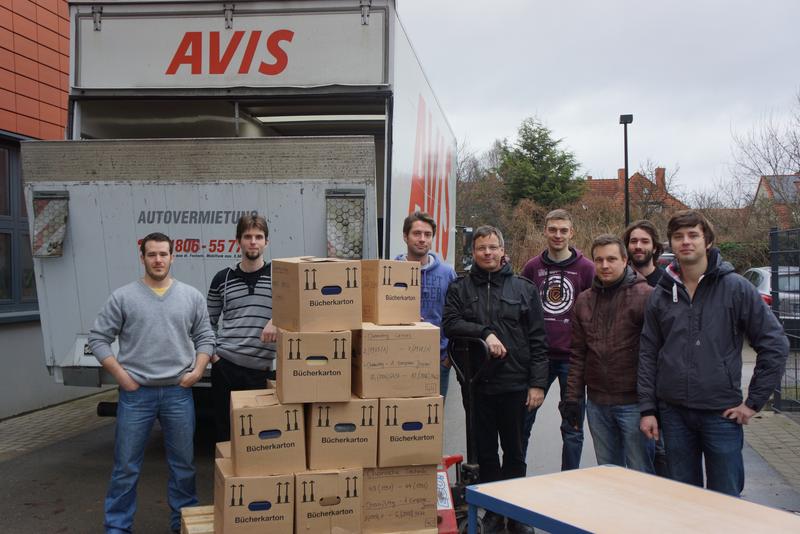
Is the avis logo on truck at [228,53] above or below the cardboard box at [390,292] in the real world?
above

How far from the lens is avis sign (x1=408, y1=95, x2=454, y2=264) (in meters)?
7.42

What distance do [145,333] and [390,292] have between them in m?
1.47

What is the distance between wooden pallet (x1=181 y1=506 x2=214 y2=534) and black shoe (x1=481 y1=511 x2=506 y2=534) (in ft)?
5.18

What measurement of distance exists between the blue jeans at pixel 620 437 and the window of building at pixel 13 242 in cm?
659

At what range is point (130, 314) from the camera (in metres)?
4.42

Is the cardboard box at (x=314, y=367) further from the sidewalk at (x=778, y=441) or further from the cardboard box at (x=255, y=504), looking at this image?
the sidewalk at (x=778, y=441)

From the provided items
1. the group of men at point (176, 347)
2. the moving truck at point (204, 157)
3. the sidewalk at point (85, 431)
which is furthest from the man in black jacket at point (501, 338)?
the sidewalk at point (85, 431)

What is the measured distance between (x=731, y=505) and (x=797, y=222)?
13099 mm

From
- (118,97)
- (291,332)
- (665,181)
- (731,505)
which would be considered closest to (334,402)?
(291,332)

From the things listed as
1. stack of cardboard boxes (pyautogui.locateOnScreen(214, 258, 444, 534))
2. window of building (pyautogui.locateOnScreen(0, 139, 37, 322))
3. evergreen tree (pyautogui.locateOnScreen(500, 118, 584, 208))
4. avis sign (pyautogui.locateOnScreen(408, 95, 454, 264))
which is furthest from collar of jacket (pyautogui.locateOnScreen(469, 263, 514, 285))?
evergreen tree (pyautogui.locateOnScreen(500, 118, 584, 208))

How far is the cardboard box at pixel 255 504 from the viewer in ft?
12.6

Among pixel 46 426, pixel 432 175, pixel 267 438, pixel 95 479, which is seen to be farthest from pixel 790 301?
pixel 46 426

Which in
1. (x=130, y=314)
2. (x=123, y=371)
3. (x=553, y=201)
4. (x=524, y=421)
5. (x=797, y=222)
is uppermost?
(x=553, y=201)

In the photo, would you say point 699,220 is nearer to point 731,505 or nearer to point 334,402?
point 731,505
